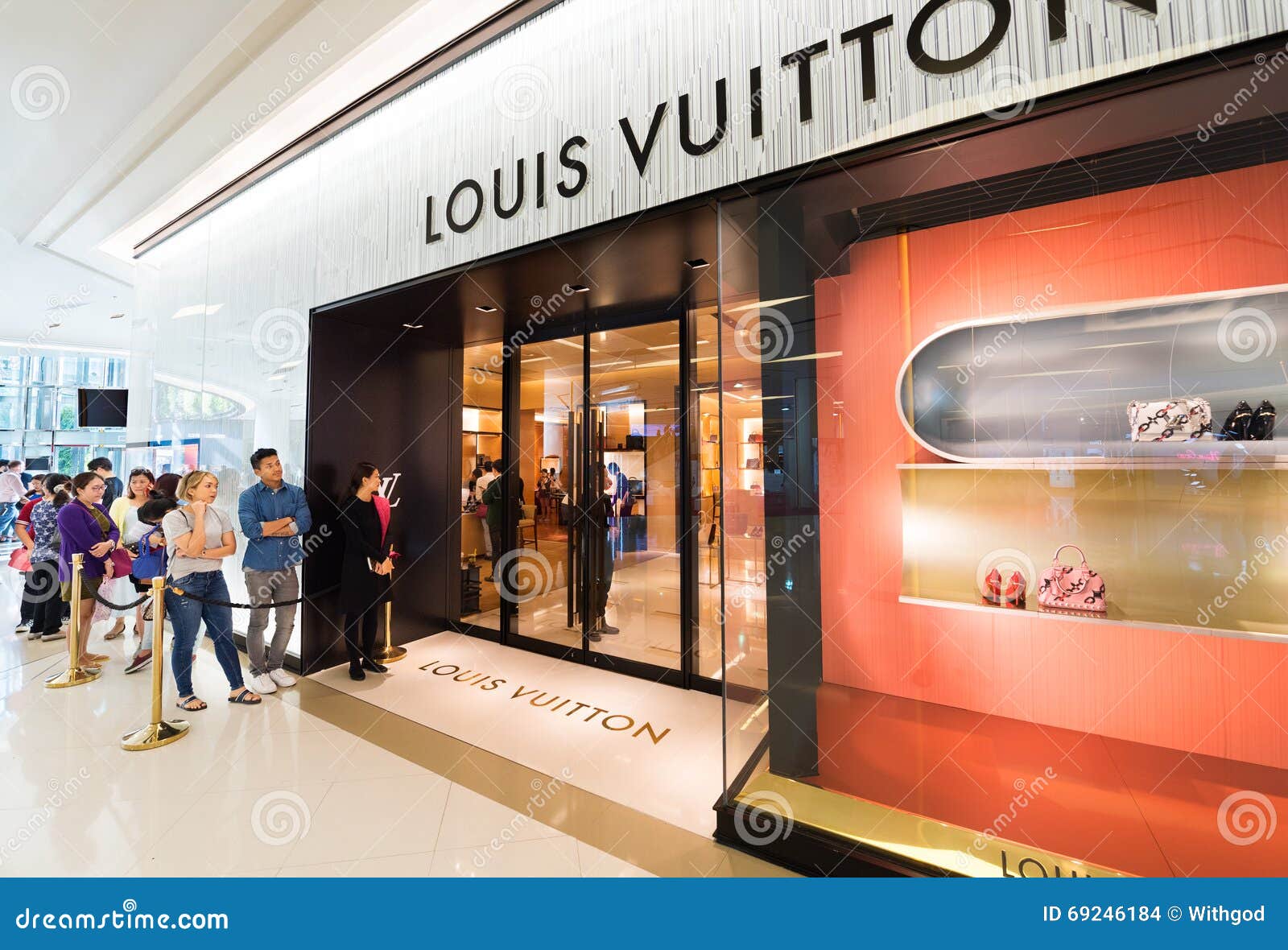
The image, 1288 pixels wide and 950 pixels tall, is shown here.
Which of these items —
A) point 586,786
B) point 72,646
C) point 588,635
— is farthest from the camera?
point 588,635

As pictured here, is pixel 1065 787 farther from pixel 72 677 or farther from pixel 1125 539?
pixel 72 677

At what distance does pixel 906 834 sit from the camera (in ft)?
6.67

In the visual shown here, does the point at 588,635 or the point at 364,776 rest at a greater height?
the point at 588,635

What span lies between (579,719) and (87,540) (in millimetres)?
4414

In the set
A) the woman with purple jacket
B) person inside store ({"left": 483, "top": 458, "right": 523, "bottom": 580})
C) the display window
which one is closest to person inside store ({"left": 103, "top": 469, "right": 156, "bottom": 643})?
the woman with purple jacket

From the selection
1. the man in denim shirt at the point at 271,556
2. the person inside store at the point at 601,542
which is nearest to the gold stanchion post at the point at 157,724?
the man in denim shirt at the point at 271,556

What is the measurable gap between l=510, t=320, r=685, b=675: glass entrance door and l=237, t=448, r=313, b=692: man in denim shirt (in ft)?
5.78

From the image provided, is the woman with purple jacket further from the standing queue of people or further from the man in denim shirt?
the man in denim shirt

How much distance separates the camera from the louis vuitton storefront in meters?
1.86

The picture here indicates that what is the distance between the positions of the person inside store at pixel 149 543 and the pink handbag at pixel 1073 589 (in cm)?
582

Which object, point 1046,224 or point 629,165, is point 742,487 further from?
point 1046,224

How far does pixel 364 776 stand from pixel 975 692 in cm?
325

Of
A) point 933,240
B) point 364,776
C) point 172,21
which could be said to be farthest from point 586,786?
point 172,21
